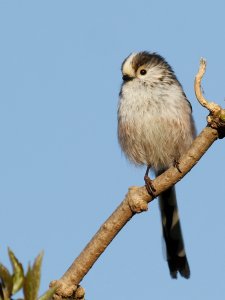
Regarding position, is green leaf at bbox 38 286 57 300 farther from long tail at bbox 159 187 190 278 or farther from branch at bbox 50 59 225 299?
long tail at bbox 159 187 190 278

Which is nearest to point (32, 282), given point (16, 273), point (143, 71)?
point (16, 273)

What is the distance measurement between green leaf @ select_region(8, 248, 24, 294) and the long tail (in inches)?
Result: 155

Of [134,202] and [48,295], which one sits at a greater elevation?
[134,202]

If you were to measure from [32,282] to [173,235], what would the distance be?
15.5ft

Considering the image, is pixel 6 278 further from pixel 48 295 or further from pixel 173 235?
pixel 173 235

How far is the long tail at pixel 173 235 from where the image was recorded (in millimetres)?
5387

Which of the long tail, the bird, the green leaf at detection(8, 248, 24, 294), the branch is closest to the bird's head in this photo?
the bird

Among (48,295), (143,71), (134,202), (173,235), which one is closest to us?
(48,295)

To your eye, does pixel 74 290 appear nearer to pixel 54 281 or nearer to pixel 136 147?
pixel 54 281

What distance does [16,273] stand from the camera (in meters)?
1.49

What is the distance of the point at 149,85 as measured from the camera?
254 inches

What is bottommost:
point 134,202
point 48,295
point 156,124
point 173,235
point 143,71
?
point 48,295

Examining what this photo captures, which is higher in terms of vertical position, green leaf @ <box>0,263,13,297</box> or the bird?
the bird

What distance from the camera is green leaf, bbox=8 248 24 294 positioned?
1444 millimetres
